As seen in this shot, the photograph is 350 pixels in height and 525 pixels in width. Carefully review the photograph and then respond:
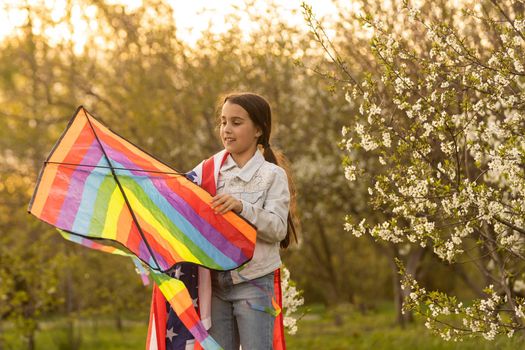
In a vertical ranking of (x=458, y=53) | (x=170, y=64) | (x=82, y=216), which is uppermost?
(x=170, y=64)

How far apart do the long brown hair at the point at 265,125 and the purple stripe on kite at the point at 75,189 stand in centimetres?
64

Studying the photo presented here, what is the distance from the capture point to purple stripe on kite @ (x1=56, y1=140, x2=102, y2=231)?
383 centimetres

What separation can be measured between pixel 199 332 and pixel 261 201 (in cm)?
63

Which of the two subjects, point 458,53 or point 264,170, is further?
point 458,53

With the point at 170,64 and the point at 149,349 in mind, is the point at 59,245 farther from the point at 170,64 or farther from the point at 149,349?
the point at 149,349

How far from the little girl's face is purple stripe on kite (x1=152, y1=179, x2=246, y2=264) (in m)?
0.32

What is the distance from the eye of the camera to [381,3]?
802 centimetres

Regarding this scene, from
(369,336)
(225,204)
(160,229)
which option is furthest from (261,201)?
(369,336)

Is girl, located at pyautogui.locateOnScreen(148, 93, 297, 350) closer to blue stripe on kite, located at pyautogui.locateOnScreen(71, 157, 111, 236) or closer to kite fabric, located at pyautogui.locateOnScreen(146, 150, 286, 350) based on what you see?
kite fabric, located at pyautogui.locateOnScreen(146, 150, 286, 350)

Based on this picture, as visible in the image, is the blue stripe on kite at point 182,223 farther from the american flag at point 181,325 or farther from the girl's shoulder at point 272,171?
the girl's shoulder at point 272,171

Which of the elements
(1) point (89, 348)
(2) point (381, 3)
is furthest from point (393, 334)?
(1) point (89, 348)

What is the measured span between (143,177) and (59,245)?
34.4 feet

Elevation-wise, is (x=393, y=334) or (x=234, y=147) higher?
(x=234, y=147)

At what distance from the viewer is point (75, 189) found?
392 cm
